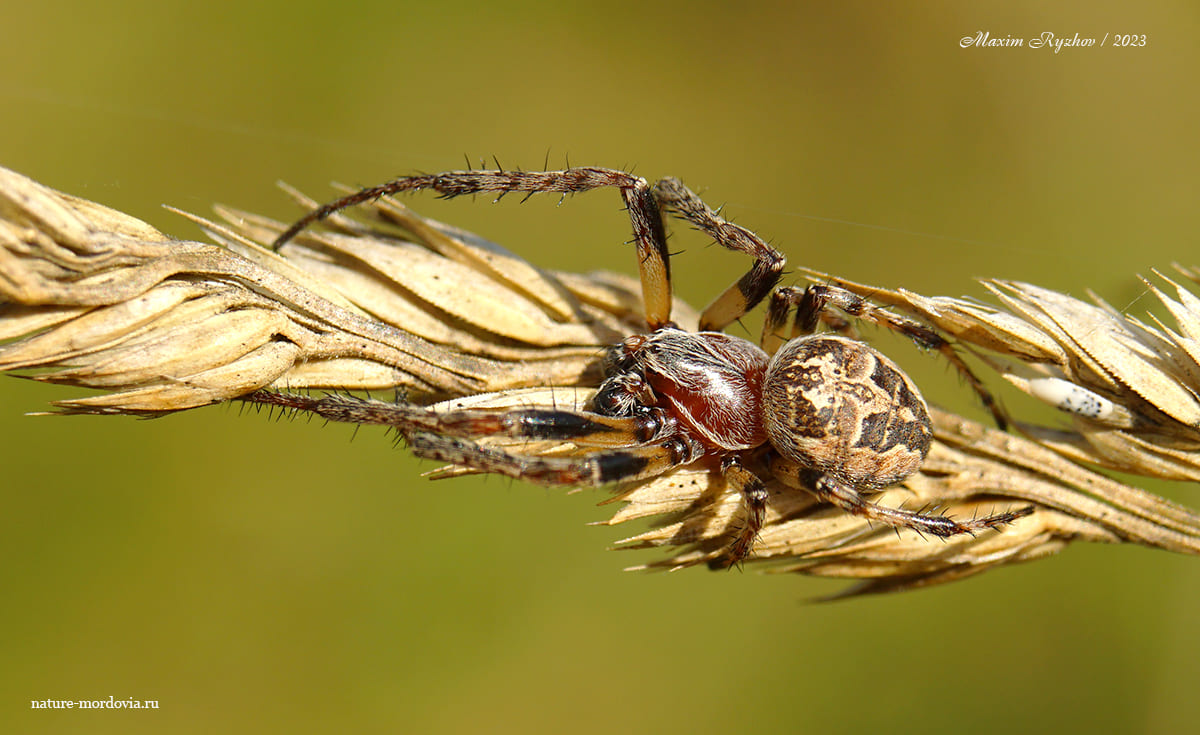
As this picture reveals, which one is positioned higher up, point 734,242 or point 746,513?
point 734,242

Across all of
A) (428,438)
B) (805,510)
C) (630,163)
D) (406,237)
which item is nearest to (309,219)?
(406,237)

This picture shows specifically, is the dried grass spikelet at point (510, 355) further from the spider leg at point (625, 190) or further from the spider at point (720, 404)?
the spider leg at point (625, 190)

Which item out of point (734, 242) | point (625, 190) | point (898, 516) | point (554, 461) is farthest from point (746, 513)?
point (625, 190)

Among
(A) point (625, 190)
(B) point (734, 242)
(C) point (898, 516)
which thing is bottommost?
(C) point (898, 516)

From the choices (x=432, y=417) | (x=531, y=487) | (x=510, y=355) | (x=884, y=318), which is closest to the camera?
(x=432, y=417)

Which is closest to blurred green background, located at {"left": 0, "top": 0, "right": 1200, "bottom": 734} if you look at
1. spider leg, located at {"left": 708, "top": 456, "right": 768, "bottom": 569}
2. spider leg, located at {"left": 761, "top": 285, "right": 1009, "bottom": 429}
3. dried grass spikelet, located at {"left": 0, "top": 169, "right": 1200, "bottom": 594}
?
dried grass spikelet, located at {"left": 0, "top": 169, "right": 1200, "bottom": 594}

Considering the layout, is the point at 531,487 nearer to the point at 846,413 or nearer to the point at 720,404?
the point at 720,404

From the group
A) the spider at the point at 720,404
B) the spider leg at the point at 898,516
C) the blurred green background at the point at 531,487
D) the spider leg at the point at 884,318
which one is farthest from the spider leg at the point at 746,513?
the blurred green background at the point at 531,487
